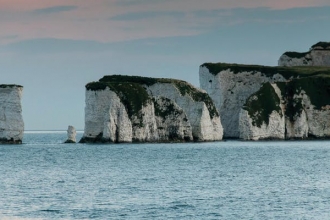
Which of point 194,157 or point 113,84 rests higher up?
point 113,84

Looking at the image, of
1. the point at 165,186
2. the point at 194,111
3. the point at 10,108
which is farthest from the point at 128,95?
the point at 165,186

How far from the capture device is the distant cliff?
16088 cm

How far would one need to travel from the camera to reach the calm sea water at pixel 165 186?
2174 inches

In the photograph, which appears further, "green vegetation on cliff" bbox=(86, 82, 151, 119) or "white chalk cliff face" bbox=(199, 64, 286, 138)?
"white chalk cliff face" bbox=(199, 64, 286, 138)

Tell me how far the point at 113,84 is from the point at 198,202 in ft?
270

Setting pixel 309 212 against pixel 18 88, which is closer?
pixel 309 212

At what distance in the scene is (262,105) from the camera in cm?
16062

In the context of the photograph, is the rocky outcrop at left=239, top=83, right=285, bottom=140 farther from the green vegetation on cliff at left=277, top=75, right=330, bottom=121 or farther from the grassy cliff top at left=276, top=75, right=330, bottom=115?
the grassy cliff top at left=276, top=75, right=330, bottom=115

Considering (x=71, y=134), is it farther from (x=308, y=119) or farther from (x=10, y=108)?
(x=308, y=119)

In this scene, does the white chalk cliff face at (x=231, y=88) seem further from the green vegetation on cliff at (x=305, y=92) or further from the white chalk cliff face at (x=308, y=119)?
the white chalk cliff face at (x=308, y=119)

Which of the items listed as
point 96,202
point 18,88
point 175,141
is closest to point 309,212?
point 96,202

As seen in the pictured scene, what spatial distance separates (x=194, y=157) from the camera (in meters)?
109

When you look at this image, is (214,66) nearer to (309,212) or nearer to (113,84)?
(113,84)

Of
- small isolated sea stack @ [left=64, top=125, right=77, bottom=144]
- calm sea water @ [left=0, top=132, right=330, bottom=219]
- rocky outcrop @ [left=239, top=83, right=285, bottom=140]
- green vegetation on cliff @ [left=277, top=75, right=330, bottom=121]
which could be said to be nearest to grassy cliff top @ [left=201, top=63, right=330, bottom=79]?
green vegetation on cliff @ [left=277, top=75, right=330, bottom=121]
